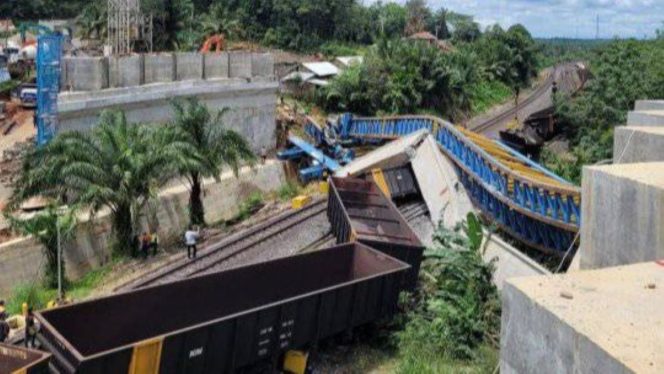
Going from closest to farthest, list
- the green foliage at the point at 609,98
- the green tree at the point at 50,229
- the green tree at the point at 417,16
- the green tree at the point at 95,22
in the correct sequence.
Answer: the green tree at the point at 50,229, the green foliage at the point at 609,98, the green tree at the point at 95,22, the green tree at the point at 417,16

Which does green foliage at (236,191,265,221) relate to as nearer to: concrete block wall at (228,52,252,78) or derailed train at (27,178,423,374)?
concrete block wall at (228,52,252,78)

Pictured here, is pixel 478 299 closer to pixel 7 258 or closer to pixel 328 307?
pixel 328 307

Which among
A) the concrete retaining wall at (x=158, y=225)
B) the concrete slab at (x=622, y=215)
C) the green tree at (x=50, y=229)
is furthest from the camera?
the concrete retaining wall at (x=158, y=225)

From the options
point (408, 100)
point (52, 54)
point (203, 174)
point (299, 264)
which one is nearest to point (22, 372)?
point (299, 264)

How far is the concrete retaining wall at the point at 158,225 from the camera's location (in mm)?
17797

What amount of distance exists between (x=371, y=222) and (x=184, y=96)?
11.4 m

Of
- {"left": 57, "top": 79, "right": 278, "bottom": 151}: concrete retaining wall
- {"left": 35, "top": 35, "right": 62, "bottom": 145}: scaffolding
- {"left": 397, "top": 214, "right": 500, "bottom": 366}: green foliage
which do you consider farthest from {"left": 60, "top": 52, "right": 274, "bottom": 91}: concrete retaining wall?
{"left": 397, "top": 214, "right": 500, "bottom": 366}: green foliage

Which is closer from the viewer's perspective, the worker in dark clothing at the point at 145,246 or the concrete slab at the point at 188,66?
the worker in dark clothing at the point at 145,246

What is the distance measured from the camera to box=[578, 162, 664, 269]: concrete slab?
688 cm

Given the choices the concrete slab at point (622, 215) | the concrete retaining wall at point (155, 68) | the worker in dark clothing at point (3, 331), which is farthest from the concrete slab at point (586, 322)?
the concrete retaining wall at point (155, 68)

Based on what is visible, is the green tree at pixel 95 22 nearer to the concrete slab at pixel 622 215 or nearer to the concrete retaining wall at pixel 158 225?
the concrete retaining wall at pixel 158 225

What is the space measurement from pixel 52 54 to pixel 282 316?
15.7m

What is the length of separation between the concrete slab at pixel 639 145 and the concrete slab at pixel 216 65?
21.7m

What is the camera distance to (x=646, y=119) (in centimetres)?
1099
